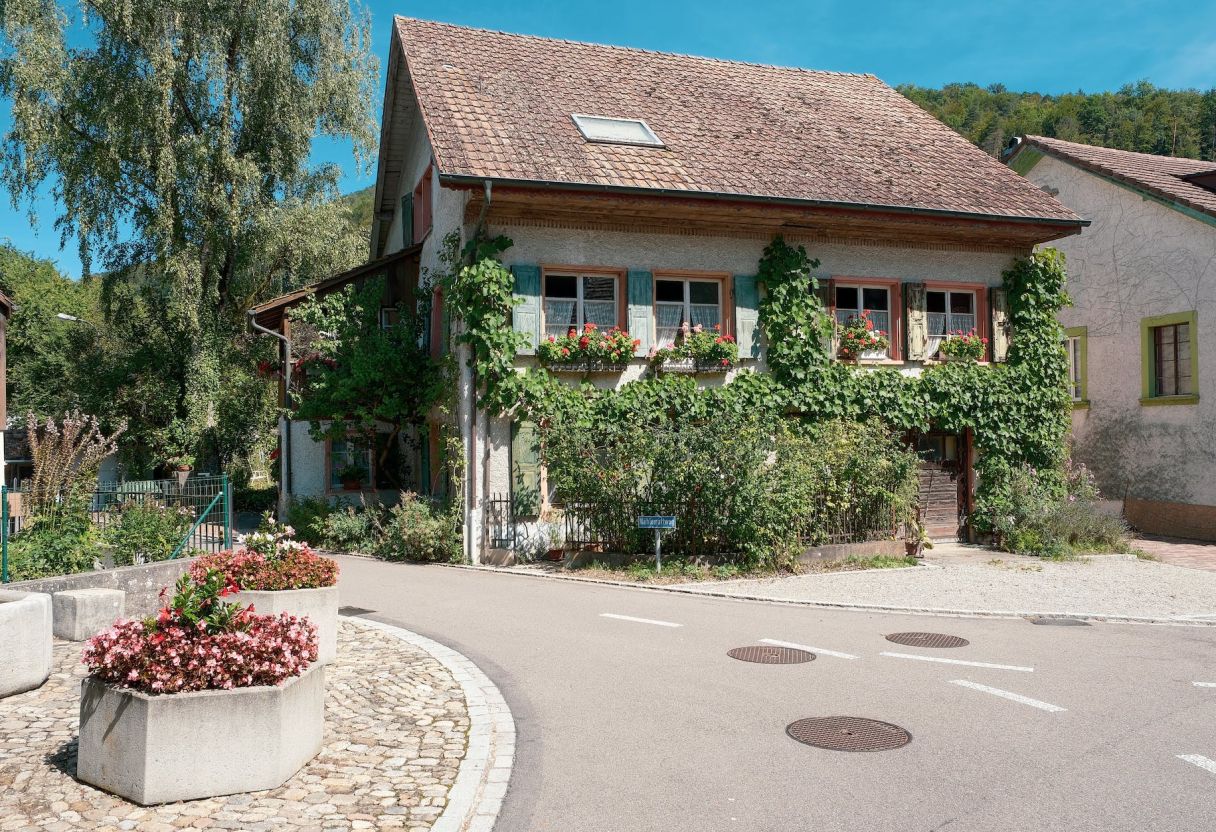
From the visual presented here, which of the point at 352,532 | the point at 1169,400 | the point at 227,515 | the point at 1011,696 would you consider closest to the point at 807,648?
the point at 1011,696

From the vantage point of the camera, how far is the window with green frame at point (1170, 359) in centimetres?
1902

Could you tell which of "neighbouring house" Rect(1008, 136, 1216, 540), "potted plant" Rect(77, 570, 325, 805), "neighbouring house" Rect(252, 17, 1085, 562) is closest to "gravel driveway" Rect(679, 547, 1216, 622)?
"neighbouring house" Rect(252, 17, 1085, 562)

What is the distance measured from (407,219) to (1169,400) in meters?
16.5

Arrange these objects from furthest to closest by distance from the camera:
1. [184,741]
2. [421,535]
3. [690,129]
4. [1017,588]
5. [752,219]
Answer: [690,129], [752,219], [421,535], [1017,588], [184,741]

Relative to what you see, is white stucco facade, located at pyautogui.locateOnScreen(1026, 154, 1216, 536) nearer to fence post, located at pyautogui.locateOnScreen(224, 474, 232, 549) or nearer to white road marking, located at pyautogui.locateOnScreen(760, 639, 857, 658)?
white road marking, located at pyautogui.locateOnScreen(760, 639, 857, 658)

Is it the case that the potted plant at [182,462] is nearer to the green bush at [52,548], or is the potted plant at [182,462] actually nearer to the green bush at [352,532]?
the green bush at [352,532]

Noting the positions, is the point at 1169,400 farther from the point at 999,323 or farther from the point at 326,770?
the point at 326,770

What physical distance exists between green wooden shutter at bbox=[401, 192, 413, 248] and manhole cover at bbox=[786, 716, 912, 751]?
56.3ft

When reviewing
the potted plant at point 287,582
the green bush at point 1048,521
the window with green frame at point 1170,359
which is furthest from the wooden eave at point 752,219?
the potted plant at point 287,582

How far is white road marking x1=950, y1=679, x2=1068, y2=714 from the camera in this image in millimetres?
6734

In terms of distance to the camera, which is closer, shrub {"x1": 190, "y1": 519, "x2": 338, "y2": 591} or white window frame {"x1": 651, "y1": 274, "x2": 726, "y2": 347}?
shrub {"x1": 190, "y1": 519, "x2": 338, "y2": 591}

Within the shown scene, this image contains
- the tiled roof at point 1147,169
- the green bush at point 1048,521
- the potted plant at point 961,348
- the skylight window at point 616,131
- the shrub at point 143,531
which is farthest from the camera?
the tiled roof at point 1147,169

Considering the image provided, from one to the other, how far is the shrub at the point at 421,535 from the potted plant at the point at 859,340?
7.44 meters

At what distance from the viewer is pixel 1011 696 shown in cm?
706
